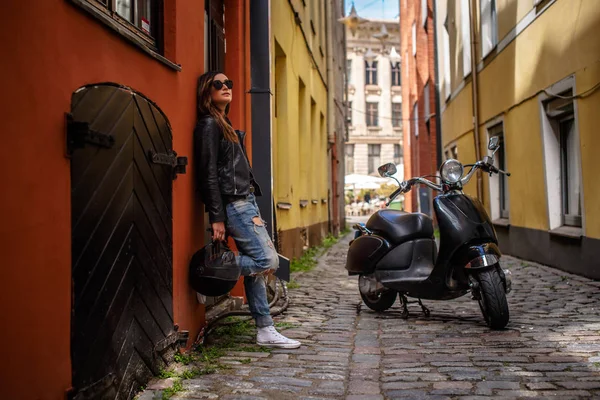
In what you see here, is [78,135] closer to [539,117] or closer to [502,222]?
[539,117]

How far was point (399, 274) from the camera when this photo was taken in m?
6.23

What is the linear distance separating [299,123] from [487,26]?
413cm

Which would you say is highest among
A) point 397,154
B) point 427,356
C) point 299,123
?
point 397,154

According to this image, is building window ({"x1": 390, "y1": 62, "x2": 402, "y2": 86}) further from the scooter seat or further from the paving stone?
the paving stone

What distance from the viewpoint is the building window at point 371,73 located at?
174ft

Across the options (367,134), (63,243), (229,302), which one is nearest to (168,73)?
(63,243)

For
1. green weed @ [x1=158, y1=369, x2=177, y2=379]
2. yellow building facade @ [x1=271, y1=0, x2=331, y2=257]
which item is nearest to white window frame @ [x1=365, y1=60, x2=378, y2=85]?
yellow building facade @ [x1=271, y1=0, x2=331, y2=257]

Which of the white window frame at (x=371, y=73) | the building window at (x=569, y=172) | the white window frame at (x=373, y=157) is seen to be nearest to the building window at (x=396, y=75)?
the white window frame at (x=371, y=73)

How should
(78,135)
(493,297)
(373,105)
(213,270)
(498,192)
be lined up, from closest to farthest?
A: (78,135) < (213,270) < (493,297) < (498,192) < (373,105)

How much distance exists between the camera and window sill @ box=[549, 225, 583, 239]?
8.71 m

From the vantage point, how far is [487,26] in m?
13.6

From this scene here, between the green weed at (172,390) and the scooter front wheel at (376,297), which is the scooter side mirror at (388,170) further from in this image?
the green weed at (172,390)

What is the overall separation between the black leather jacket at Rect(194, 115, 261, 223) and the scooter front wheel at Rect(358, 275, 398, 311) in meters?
2.16

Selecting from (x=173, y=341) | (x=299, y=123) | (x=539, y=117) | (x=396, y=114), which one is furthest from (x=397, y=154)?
(x=173, y=341)
